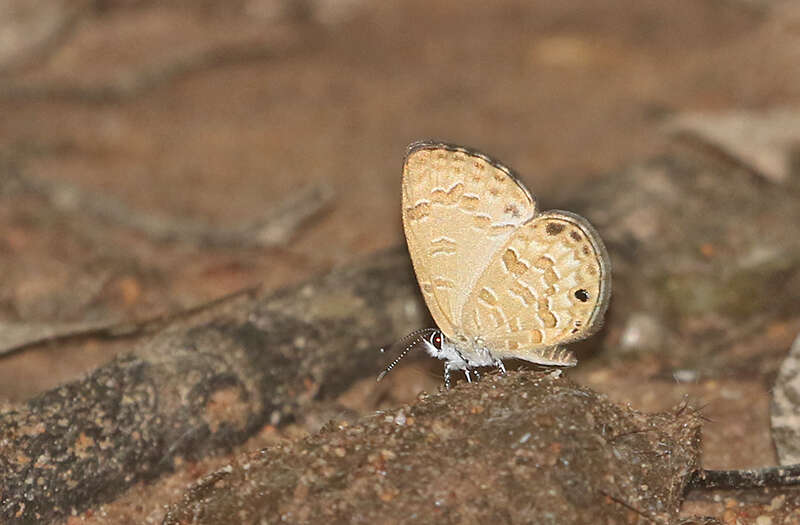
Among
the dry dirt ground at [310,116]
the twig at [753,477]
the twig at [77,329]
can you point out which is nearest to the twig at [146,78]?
the dry dirt ground at [310,116]

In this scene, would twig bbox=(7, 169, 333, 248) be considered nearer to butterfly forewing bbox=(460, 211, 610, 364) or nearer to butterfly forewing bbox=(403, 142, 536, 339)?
butterfly forewing bbox=(403, 142, 536, 339)

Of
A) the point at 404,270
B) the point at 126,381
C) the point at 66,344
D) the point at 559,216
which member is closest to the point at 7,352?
the point at 66,344

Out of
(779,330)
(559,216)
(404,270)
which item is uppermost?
(559,216)

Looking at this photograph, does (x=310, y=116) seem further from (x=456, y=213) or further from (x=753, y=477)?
(x=753, y=477)

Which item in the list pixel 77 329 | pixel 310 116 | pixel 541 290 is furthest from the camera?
pixel 310 116

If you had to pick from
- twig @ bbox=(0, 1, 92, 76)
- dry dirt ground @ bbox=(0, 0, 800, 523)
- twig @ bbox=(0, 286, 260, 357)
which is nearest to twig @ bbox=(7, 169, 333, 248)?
dry dirt ground @ bbox=(0, 0, 800, 523)

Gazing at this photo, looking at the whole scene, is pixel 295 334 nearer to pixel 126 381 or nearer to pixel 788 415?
pixel 126 381

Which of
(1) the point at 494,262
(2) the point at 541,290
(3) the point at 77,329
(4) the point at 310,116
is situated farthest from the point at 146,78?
(2) the point at 541,290
